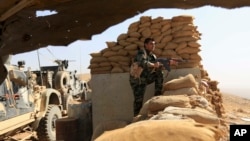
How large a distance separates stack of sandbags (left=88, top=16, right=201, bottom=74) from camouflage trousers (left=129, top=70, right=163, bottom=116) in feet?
1.76

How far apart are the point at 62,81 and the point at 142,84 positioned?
414 inches

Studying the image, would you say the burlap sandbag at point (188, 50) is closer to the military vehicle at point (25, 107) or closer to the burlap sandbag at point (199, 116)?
the burlap sandbag at point (199, 116)

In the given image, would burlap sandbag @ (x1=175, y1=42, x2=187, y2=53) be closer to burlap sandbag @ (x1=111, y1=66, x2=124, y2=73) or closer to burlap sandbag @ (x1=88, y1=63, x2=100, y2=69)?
burlap sandbag @ (x1=111, y1=66, x2=124, y2=73)

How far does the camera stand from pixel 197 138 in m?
1.63

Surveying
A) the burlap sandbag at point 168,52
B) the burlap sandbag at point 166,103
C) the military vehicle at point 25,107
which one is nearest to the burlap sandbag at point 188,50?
the burlap sandbag at point 168,52

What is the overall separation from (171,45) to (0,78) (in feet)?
12.9

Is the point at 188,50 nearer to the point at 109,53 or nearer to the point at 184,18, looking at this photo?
the point at 184,18

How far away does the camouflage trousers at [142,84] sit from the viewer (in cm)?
490

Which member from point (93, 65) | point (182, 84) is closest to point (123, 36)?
point (93, 65)

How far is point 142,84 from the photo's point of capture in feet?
16.1

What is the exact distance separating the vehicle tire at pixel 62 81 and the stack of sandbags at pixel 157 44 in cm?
898

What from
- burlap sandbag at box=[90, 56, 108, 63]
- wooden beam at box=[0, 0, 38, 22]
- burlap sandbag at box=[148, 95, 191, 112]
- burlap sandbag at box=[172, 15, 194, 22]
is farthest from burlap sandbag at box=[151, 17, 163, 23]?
wooden beam at box=[0, 0, 38, 22]

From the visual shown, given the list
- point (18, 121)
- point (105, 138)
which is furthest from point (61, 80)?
point (105, 138)

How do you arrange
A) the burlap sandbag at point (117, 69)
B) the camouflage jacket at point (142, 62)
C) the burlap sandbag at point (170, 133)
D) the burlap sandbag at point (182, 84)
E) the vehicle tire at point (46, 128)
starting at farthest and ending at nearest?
the vehicle tire at point (46, 128) → the burlap sandbag at point (117, 69) → the camouflage jacket at point (142, 62) → the burlap sandbag at point (182, 84) → the burlap sandbag at point (170, 133)
